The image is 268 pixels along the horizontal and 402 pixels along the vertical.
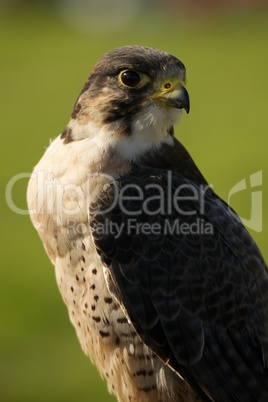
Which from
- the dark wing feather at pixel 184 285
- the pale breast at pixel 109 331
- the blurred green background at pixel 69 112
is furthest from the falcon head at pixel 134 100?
the blurred green background at pixel 69 112

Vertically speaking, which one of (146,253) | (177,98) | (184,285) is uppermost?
(177,98)

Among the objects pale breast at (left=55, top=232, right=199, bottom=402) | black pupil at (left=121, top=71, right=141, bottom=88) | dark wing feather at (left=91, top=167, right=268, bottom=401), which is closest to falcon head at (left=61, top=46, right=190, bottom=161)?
black pupil at (left=121, top=71, right=141, bottom=88)

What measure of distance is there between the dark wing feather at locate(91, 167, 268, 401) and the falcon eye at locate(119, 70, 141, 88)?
425 mm

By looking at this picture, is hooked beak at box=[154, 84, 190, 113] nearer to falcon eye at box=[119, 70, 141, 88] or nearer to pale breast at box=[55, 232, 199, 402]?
falcon eye at box=[119, 70, 141, 88]

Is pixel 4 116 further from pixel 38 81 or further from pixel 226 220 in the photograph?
pixel 226 220

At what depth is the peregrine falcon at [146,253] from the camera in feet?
15.6

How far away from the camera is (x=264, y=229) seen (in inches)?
493

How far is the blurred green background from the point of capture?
9.53 m

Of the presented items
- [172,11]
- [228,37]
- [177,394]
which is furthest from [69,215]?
[172,11]

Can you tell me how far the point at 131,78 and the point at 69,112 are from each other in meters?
14.3

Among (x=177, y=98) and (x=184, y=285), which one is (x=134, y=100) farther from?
(x=184, y=285)

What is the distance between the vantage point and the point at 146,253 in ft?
15.7

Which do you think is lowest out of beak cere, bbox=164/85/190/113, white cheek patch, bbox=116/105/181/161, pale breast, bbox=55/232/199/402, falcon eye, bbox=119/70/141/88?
pale breast, bbox=55/232/199/402

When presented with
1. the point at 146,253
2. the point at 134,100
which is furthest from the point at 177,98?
the point at 146,253
